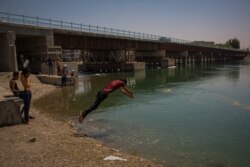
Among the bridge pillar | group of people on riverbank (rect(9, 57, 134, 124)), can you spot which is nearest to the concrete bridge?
the bridge pillar

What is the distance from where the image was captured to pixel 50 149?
28.9 ft

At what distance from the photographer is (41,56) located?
4094cm

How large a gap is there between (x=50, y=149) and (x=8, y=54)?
27704 mm

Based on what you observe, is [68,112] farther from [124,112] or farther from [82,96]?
[82,96]

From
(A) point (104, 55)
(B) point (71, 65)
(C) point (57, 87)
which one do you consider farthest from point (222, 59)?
(C) point (57, 87)

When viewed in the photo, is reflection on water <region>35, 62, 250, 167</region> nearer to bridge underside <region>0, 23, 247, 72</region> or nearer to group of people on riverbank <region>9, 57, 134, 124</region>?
group of people on riverbank <region>9, 57, 134, 124</region>

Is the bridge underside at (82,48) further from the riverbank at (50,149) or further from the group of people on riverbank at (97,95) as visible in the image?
the riverbank at (50,149)

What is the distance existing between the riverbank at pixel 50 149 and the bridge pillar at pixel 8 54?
77.4 ft

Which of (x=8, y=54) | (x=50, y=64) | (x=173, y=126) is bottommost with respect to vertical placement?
(x=173, y=126)

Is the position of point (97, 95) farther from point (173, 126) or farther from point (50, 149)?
point (173, 126)

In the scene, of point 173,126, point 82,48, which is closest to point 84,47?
point 82,48

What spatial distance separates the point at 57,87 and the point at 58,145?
21.2 m

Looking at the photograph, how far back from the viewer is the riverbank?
25.6 ft

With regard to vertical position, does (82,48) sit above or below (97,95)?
above
